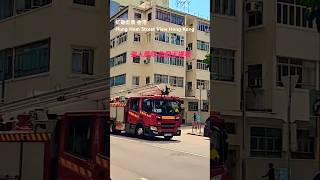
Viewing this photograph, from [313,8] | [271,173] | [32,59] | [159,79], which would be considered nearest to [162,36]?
[159,79]

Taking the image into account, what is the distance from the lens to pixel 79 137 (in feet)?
8.02

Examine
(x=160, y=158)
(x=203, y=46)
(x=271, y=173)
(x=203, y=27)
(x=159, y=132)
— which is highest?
(x=203, y=27)

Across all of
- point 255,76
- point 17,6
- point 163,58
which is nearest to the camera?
point 163,58

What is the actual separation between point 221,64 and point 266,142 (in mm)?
547

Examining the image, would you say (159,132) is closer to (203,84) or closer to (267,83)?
(203,84)

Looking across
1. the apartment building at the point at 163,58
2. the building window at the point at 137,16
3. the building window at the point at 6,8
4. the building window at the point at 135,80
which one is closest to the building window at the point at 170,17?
the apartment building at the point at 163,58

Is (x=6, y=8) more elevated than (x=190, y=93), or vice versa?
(x=6, y=8)

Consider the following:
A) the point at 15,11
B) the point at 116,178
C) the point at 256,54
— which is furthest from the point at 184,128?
the point at 15,11

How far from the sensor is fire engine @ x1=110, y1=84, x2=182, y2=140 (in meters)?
2.29

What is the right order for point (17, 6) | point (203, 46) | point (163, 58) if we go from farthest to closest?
point (17, 6) < point (203, 46) < point (163, 58)

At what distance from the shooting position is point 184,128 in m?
2.34

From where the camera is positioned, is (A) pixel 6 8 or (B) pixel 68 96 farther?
(A) pixel 6 8

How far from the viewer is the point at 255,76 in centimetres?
248

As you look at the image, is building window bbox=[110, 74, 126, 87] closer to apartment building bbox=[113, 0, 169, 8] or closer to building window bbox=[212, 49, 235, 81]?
apartment building bbox=[113, 0, 169, 8]
